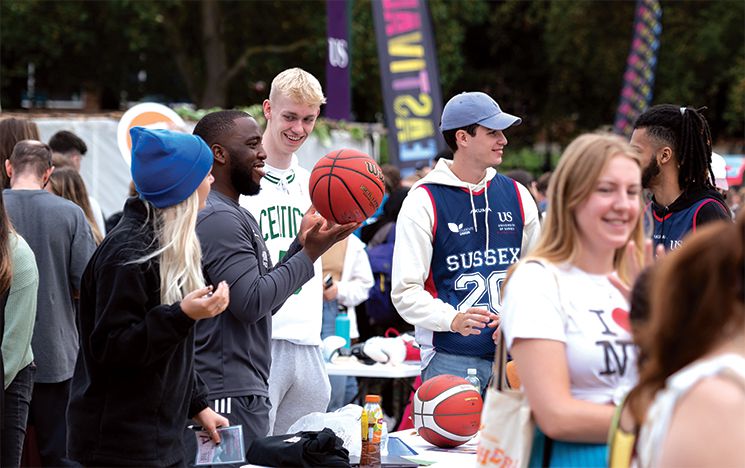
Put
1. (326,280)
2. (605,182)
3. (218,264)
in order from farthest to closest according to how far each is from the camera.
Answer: (326,280)
(218,264)
(605,182)

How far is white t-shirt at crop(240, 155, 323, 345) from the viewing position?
5.17 m

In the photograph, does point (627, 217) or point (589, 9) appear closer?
point (627, 217)

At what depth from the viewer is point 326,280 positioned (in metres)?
7.89

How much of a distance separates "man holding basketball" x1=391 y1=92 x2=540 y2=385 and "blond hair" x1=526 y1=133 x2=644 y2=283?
6.49ft

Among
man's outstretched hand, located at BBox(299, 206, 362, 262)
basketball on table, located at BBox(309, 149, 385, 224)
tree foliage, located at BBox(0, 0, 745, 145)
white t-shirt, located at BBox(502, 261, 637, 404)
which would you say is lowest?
white t-shirt, located at BBox(502, 261, 637, 404)

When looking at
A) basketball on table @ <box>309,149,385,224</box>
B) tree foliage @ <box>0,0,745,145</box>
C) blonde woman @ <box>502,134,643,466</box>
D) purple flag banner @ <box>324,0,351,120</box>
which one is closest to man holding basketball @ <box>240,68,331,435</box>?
basketball on table @ <box>309,149,385,224</box>

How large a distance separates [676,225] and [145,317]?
2.53 m

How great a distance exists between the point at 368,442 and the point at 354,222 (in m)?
0.93

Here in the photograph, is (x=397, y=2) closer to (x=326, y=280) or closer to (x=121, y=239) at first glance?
(x=326, y=280)

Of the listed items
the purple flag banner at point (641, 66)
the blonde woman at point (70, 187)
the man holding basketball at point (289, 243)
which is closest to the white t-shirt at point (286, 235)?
the man holding basketball at point (289, 243)

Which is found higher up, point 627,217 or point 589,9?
point 589,9


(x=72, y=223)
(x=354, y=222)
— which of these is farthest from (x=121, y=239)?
(x=72, y=223)

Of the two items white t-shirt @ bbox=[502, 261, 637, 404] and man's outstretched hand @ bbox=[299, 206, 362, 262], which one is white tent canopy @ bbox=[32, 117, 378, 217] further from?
white t-shirt @ bbox=[502, 261, 637, 404]

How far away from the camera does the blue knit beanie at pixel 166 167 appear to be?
141 inches
